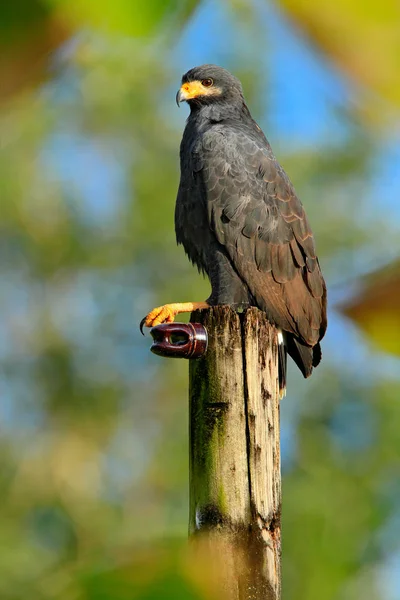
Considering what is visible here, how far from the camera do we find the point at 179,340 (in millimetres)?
2895

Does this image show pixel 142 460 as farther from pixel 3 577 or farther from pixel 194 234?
pixel 194 234

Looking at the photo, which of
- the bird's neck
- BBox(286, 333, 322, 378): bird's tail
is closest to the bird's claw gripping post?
BBox(286, 333, 322, 378): bird's tail

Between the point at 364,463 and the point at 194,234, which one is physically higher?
the point at 364,463

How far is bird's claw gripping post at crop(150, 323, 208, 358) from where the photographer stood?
2883 mm

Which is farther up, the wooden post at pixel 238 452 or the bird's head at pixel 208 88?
the bird's head at pixel 208 88

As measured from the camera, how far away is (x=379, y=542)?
10930 millimetres

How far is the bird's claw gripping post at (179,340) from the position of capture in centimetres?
288

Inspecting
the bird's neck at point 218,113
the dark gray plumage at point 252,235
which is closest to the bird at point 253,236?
the dark gray plumage at point 252,235

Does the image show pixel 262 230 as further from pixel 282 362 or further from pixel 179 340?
pixel 179 340

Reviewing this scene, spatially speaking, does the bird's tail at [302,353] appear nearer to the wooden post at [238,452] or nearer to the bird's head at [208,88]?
the wooden post at [238,452]

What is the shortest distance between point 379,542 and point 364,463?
1190 mm

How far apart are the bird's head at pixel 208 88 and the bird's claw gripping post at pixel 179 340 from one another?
2.67 metres

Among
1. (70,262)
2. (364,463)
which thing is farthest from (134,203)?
(364,463)

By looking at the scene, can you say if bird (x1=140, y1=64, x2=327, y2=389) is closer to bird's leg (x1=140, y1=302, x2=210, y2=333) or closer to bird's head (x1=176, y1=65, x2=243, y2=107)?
bird's leg (x1=140, y1=302, x2=210, y2=333)
